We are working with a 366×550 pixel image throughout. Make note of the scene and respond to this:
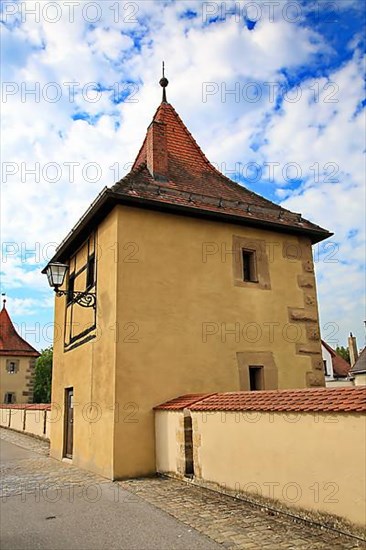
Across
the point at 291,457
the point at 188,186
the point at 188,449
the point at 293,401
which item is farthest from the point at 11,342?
the point at 291,457

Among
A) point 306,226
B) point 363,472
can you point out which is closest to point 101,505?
point 363,472

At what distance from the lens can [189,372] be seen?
33.9ft

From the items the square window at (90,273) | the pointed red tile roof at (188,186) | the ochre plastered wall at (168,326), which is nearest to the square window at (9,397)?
the ochre plastered wall at (168,326)

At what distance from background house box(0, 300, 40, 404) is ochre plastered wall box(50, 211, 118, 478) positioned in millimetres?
26722

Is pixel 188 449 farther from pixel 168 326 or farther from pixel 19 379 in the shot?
pixel 19 379

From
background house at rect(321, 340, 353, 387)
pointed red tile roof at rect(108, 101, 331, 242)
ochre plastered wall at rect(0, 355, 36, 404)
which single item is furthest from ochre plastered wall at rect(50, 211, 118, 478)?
background house at rect(321, 340, 353, 387)

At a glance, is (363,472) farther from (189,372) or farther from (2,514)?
(189,372)

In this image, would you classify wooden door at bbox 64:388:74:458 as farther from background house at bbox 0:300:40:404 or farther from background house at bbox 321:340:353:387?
background house at bbox 0:300:40:404

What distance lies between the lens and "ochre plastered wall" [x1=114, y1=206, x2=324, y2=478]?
9719mm

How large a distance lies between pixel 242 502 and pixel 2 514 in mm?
3219

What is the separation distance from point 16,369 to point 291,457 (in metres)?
35.1

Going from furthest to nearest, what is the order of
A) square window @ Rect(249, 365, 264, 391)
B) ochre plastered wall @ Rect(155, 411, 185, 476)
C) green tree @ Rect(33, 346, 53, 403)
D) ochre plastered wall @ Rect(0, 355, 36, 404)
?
green tree @ Rect(33, 346, 53, 403)
ochre plastered wall @ Rect(0, 355, 36, 404)
square window @ Rect(249, 365, 264, 391)
ochre plastered wall @ Rect(155, 411, 185, 476)

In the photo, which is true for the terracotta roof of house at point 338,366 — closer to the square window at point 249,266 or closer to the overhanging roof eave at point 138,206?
the overhanging roof eave at point 138,206

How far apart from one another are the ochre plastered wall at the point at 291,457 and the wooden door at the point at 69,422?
16.8 ft
